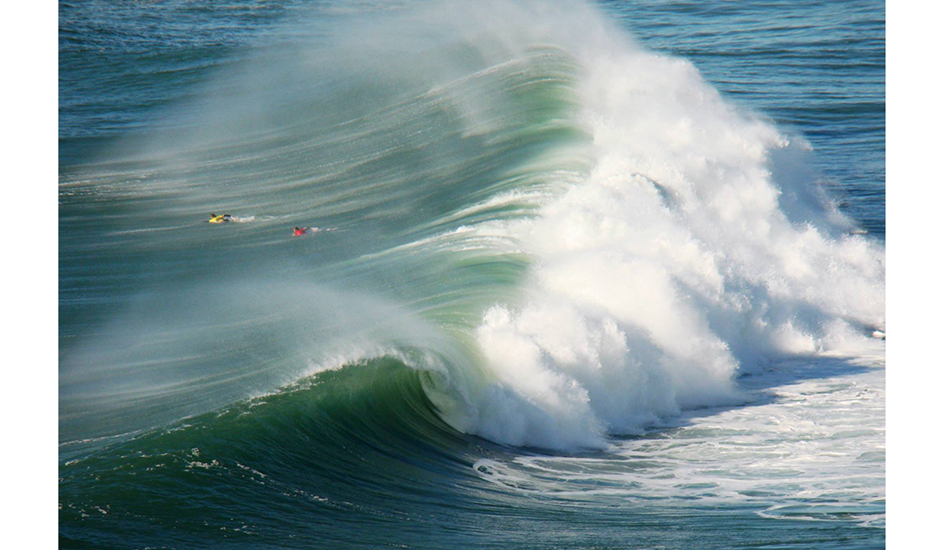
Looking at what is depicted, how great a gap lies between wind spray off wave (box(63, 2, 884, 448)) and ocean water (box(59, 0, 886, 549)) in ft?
0.18

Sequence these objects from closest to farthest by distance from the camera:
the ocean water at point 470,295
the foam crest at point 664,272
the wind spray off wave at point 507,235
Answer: the ocean water at point 470,295 → the wind spray off wave at point 507,235 → the foam crest at point 664,272

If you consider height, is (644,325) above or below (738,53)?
below

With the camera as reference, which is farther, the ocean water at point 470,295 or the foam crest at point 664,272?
the foam crest at point 664,272

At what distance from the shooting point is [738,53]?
24.3 meters

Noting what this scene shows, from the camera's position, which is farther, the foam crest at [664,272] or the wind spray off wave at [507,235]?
the foam crest at [664,272]

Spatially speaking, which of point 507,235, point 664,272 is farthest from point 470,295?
point 664,272

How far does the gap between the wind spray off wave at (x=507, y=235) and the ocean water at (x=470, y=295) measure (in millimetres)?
54

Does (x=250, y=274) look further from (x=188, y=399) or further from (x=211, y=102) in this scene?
(x=211, y=102)

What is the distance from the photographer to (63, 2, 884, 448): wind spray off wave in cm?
937

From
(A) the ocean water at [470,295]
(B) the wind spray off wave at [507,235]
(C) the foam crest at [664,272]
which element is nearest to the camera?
(A) the ocean water at [470,295]

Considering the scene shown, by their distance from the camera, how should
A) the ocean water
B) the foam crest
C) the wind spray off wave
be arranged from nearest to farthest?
the ocean water → the wind spray off wave → the foam crest

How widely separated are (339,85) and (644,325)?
1130 centimetres

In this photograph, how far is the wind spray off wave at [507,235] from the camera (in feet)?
30.7

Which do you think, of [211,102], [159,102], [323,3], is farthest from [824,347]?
[323,3]
